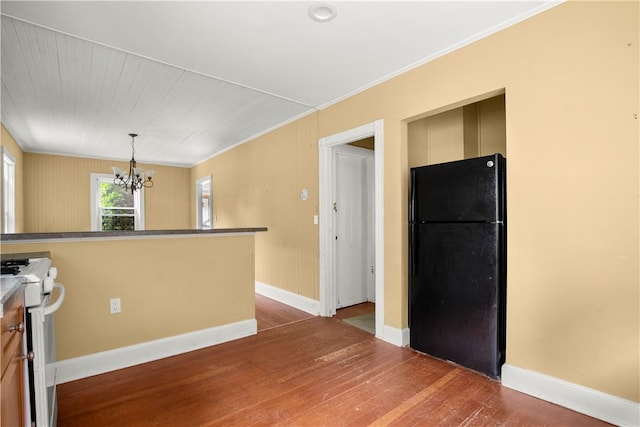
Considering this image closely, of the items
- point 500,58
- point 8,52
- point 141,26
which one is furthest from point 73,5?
point 500,58

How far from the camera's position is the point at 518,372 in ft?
7.15

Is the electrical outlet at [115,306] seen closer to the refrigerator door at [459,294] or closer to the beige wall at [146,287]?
the beige wall at [146,287]

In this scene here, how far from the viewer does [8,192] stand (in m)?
4.83

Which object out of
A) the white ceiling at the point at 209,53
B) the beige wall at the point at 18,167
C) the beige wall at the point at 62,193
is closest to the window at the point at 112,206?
the beige wall at the point at 62,193

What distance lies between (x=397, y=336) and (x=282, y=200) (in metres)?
2.38

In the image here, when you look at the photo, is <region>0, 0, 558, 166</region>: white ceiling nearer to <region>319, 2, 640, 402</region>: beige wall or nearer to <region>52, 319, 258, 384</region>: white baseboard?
<region>319, 2, 640, 402</region>: beige wall

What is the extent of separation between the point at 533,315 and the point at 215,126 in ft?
14.1

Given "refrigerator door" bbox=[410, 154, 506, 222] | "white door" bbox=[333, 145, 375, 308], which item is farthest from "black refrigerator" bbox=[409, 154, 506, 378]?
"white door" bbox=[333, 145, 375, 308]

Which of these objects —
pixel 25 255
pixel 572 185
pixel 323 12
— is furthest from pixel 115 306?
pixel 572 185

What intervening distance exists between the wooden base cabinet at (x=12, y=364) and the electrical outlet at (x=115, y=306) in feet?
4.78

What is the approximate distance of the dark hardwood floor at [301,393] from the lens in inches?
74.0

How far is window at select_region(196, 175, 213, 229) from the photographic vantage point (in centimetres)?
724

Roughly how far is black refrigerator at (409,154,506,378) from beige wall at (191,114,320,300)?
1.45 metres

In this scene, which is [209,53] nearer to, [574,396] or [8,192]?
[574,396]
